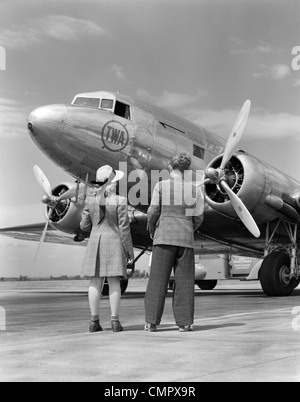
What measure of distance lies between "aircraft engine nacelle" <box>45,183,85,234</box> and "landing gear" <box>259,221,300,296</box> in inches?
220

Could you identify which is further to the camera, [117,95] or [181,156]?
[117,95]

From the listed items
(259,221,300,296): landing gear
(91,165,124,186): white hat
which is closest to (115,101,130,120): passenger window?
(259,221,300,296): landing gear

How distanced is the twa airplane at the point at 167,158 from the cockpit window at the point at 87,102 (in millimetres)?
24

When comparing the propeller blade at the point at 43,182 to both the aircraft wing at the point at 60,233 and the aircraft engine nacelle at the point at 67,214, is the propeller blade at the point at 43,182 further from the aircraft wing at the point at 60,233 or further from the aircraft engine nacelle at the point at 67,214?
the aircraft wing at the point at 60,233

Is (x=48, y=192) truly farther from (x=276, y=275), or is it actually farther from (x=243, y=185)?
(x=276, y=275)

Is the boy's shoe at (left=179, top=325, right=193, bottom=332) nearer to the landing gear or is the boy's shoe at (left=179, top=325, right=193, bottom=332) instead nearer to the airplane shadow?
the airplane shadow

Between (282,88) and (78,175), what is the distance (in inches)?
241

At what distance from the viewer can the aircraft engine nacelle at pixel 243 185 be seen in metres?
12.9

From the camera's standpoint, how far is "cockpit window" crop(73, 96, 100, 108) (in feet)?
44.5

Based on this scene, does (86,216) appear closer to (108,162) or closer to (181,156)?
(181,156)

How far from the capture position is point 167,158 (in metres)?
14.0
